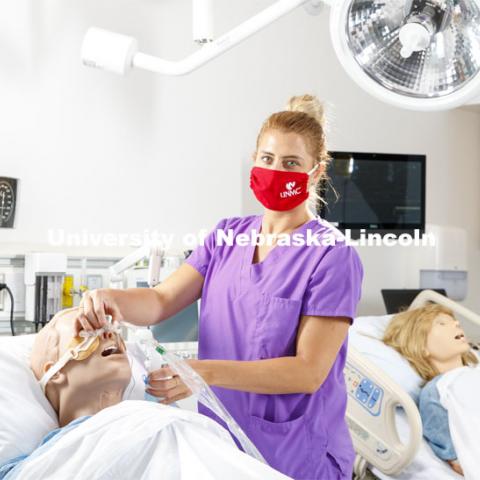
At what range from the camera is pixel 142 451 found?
44.1 inches

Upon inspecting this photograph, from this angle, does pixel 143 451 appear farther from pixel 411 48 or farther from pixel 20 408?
pixel 411 48

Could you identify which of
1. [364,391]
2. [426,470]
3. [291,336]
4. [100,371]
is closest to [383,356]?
[364,391]

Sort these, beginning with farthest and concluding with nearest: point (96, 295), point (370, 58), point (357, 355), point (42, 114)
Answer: point (42, 114) → point (357, 355) → point (96, 295) → point (370, 58)

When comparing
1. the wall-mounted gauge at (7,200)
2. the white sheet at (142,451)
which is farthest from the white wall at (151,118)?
the white sheet at (142,451)

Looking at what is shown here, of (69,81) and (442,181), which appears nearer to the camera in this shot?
(69,81)

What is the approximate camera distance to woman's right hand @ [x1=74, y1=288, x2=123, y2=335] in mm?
1336

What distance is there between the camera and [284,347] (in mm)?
1433

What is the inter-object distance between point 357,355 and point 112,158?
1167mm

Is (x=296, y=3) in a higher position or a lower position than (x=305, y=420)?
higher

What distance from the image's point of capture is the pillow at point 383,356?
2496mm

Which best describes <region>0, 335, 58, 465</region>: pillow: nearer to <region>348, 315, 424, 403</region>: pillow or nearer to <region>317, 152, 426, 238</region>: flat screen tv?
<region>348, 315, 424, 403</region>: pillow

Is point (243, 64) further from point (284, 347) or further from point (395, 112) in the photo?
point (284, 347)

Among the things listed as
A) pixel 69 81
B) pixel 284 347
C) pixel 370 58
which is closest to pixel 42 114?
pixel 69 81

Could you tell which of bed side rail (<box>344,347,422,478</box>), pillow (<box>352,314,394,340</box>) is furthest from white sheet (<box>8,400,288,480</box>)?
pillow (<box>352,314,394,340</box>)
